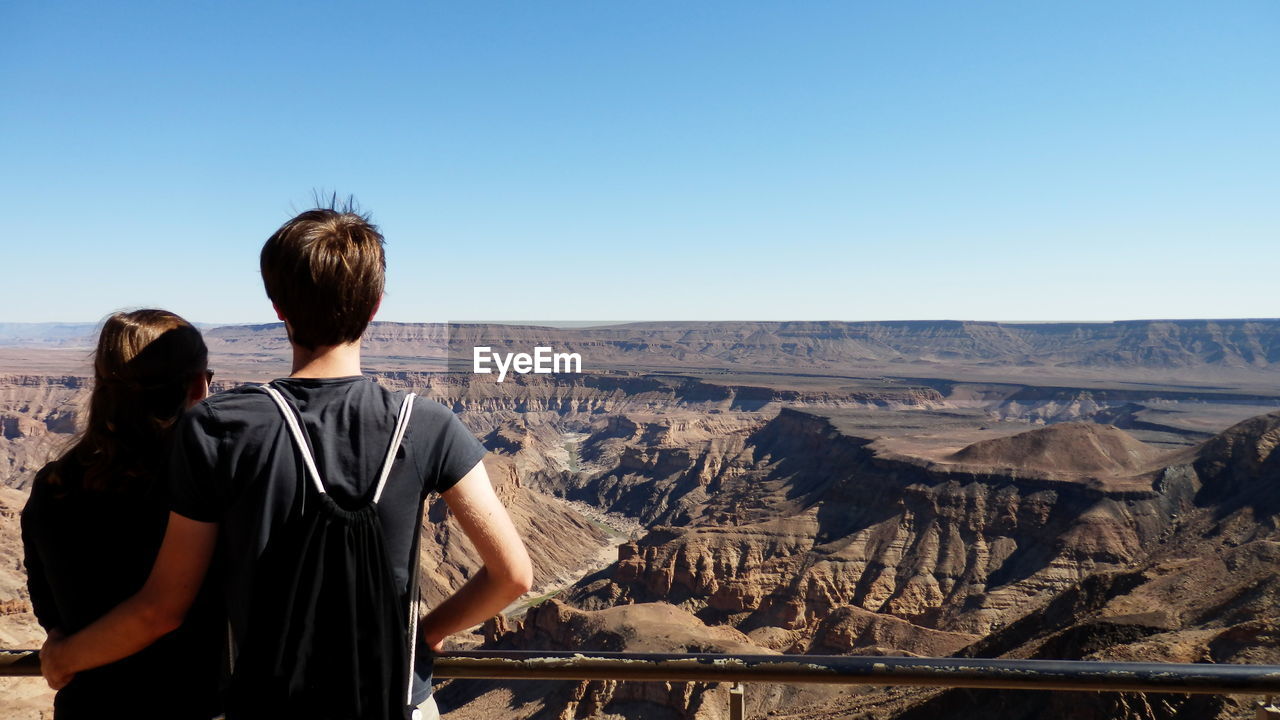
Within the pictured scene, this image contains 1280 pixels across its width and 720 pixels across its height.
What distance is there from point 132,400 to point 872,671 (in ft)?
9.01

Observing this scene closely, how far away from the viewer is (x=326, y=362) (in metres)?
2.27

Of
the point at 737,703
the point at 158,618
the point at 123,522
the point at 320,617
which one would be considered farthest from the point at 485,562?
the point at 737,703

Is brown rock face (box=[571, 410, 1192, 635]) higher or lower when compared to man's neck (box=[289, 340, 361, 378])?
lower

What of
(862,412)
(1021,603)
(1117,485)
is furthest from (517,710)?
(862,412)

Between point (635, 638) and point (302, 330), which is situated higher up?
point (302, 330)

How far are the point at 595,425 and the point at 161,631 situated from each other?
161 m

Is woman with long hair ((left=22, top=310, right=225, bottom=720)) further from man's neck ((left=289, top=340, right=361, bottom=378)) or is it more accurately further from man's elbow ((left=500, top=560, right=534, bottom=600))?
man's elbow ((left=500, top=560, right=534, bottom=600))

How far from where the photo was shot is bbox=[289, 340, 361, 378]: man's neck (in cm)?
225

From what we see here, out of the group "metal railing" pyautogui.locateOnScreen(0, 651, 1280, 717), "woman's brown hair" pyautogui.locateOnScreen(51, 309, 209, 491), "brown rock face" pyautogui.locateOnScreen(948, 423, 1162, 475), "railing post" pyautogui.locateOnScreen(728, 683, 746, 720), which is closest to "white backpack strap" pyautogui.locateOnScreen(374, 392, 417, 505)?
"woman's brown hair" pyautogui.locateOnScreen(51, 309, 209, 491)

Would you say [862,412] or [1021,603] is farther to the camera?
[862,412]

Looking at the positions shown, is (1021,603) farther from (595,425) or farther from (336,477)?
(595,425)

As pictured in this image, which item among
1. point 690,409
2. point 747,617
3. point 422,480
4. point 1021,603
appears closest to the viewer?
point 422,480

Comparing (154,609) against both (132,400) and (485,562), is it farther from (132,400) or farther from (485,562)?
(485,562)

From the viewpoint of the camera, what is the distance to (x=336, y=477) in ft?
6.96
